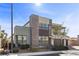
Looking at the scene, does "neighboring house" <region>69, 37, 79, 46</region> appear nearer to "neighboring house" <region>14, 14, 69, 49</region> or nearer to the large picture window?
"neighboring house" <region>14, 14, 69, 49</region>

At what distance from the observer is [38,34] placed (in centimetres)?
396

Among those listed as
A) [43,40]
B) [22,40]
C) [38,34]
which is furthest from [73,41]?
[22,40]

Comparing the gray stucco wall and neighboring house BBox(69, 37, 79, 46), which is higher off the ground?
the gray stucco wall

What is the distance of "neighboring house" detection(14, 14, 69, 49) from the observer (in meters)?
3.94

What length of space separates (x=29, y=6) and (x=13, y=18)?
0.46 meters

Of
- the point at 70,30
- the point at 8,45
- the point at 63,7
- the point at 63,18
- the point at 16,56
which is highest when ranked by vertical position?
the point at 63,7

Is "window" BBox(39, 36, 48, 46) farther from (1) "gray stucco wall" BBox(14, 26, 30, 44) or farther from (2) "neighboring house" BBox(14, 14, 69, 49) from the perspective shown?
(1) "gray stucco wall" BBox(14, 26, 30, 44)

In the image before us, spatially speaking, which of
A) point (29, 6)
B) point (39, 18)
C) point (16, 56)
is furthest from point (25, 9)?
point (16, 56)

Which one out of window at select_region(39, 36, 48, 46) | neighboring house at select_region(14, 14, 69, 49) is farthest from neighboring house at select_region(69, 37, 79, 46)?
window at select_region(39, 36, 48, 46)

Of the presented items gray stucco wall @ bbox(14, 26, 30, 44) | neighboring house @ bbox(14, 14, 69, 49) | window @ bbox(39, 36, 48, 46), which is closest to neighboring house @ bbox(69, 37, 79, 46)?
neighboring house @ bbox(14, 14, 69, 49)

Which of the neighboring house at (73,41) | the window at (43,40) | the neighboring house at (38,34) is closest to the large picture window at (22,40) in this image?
the neighboring house at (38,34)

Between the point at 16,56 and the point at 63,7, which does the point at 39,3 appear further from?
the point at 16,56

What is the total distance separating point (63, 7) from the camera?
3965 mm

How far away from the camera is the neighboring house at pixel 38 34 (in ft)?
12.9
